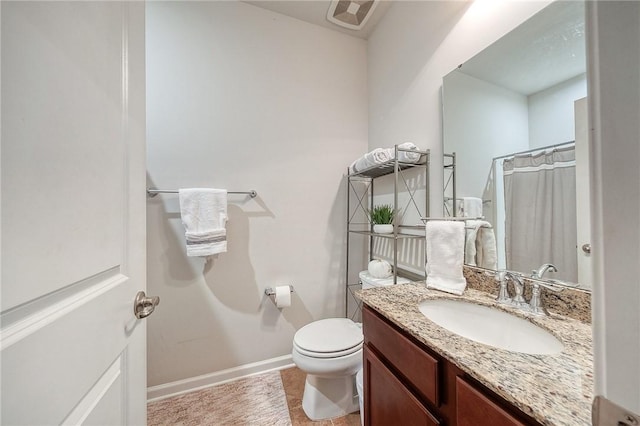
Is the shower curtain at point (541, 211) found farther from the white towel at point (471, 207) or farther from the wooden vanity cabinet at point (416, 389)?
the wooden vanity cabinet at point (416, 389)

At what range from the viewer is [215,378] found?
151 centimetres

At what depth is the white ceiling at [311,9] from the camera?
5.17 ft

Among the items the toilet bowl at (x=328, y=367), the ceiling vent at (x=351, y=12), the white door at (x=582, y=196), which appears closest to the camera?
the white door at (x=582, y=196)

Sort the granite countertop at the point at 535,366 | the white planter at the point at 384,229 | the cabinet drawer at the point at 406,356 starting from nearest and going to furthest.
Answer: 1. the granite countertop at the point at 535,366
2. the cabinet drawer at the point at 406,356
3. the white planter at the point at 384,229

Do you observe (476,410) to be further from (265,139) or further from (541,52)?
(265,139)

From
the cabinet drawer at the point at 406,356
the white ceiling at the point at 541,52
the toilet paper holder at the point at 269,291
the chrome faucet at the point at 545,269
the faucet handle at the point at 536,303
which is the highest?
the white ceiling at the point at 541,52

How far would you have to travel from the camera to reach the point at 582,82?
2.38 ft

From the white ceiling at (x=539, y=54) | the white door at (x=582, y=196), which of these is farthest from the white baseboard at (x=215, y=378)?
the white ceiling at (x=539, y=54)

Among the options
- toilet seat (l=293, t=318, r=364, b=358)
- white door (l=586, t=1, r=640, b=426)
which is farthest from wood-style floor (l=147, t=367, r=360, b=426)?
white door (l=586, t=1, r=640, b=426)

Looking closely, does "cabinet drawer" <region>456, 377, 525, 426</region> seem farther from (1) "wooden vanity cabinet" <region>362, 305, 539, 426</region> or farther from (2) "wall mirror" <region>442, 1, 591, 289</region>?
(2) "wall mirror" <region>442, 1, 591, 289</region>

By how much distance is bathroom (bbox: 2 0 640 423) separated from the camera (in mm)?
1394

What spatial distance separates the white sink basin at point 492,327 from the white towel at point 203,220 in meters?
1.19

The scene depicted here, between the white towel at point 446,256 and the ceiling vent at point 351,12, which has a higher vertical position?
the ceiling vent at point 351,12

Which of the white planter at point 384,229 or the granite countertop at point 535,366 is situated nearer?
the granite countertop at point 535,366
